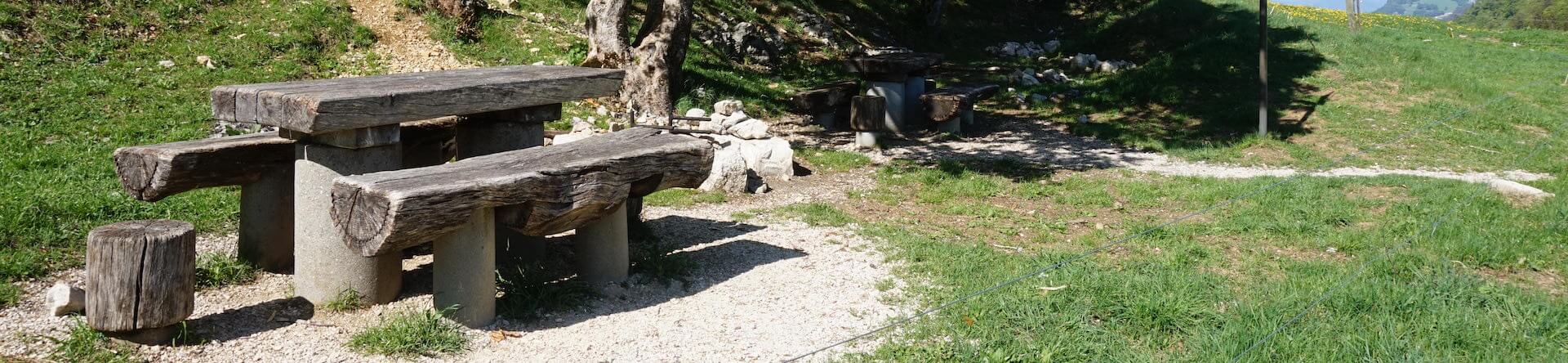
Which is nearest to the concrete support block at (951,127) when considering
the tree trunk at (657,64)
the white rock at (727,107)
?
the white rock at (727,107)

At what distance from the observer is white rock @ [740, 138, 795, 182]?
8836mm

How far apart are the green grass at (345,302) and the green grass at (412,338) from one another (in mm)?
358

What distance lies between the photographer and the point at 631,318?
511cm

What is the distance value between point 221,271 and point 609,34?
226 inches

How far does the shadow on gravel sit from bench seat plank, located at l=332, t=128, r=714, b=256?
92 cm

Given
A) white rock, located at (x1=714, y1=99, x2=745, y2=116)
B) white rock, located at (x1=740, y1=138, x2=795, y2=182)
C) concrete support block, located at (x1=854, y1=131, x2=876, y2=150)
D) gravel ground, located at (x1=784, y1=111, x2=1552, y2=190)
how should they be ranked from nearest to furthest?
white rock, located at (x1=740, y1=138, x2=795, y2=182), gravel ground, located at (x1=784, y1=111, x2=1552, y2=190), white rock, located at (x1=714, y1=99, x2=745, y2=116), concrete support block, located at (x1=854, y1=131, x2=876, y2=150)

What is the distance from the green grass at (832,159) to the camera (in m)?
9.54

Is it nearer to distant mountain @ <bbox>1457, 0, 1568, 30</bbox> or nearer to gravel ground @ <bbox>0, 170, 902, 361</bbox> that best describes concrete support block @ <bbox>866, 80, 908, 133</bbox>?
gravel ground @ <bbox>0, 170, 902, 361</bbox>

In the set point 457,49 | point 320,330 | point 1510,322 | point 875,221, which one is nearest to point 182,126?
point 457,49

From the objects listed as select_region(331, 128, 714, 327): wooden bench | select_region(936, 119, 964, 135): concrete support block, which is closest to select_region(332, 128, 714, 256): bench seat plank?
select_region(331, 128, 714, 327): wooden bench

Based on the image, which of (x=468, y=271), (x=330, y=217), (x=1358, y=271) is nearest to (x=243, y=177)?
(x=330, y=217)

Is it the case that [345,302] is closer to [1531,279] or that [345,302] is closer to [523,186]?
[523,186]

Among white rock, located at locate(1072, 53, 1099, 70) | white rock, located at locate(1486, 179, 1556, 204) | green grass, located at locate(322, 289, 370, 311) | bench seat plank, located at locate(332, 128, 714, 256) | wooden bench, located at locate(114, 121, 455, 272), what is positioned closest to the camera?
bench seat plank, located at locate(332, 128, 714, 256)

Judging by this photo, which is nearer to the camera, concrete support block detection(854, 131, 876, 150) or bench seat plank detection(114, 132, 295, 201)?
bench seat plank detection(114, 132, 295, 201)
